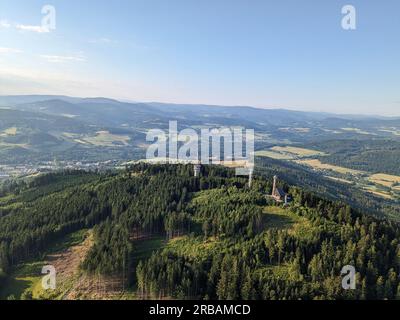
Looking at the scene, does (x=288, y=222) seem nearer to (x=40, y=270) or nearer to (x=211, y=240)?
(x=211, y=240)

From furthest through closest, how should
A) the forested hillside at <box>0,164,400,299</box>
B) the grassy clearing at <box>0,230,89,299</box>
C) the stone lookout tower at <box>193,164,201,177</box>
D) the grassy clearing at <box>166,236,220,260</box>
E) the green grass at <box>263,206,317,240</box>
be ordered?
the stone lookout tower at <box>193,164,201,177</box> < the green grass at <box>263,206,317,240</box> < the grassy clearing at <box>166,236,220,260</box> < the grassy clearing at <box>0,230,89,299</box> < the forested hillside at <box>0,164,400,299</box>

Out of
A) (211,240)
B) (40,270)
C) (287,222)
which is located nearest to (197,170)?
(211,240)

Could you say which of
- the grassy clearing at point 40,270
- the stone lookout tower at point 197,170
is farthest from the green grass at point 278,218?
the grassy clearing at point 40,270

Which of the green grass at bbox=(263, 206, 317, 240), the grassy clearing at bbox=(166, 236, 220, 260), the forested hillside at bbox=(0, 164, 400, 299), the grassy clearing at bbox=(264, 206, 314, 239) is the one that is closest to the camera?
the forested hillside at bbox=(0, 164, 400, 299)

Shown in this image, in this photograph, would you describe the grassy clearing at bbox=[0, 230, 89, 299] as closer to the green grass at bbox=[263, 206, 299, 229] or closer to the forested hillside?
the forested hillside

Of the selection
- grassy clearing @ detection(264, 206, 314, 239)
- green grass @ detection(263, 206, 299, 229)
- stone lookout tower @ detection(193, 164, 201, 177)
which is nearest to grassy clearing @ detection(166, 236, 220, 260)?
green grass @ detection(263, 206, 299, 229)

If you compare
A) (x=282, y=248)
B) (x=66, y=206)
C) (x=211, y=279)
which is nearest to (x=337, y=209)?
(x=282, y=248)

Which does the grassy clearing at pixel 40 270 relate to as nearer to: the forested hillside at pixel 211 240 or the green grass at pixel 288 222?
the forested hillside at pixel 211 240
